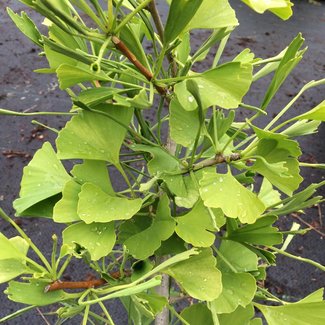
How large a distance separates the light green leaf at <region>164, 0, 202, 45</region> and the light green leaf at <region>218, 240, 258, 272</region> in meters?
0.21

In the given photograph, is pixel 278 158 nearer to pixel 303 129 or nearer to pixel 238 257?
pixel 303 129

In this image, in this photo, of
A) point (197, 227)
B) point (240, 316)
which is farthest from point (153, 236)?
point (240, 316)

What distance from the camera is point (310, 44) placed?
2371 millimetres

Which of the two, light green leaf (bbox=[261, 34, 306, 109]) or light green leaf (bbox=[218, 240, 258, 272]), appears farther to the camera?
light green leaf (bbox=[218, 240, 258, 272])

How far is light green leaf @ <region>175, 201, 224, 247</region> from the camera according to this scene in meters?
0.31

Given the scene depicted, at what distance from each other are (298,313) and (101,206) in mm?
186

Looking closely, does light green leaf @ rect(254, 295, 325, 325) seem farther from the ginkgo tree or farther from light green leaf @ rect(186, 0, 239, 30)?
light green leaf @ rect(186, 0, 239, 30)

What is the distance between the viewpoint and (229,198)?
295 millimetres

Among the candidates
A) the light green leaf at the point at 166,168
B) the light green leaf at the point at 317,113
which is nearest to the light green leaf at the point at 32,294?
the light green leaf at the point at 166,168

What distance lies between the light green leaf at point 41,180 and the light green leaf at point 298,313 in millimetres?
202

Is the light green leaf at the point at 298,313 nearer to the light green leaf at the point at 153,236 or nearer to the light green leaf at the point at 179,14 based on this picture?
Answer: the light green leaf at the point at 153,236

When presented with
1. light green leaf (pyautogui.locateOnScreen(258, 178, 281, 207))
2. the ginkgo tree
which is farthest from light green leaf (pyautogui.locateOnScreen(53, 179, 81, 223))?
light green leaf (pyautogui.locateOnScreen(258, 178, 281, 207))

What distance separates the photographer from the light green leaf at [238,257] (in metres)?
0.40

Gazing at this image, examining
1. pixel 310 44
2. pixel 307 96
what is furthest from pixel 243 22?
pixel 307 96
